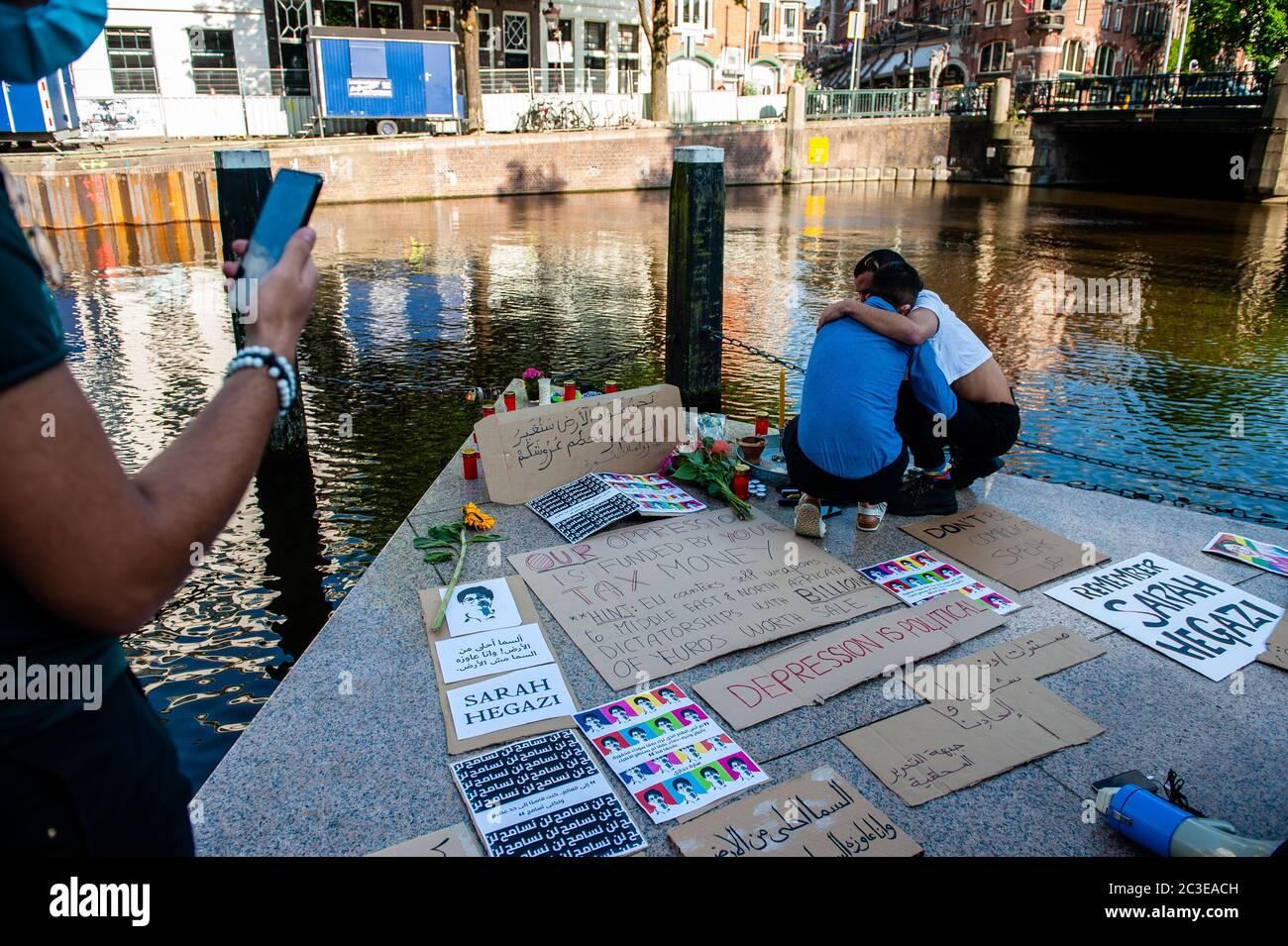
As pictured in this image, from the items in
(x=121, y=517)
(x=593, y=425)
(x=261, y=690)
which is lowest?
(x=261, y=690)

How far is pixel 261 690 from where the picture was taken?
17.5 ft

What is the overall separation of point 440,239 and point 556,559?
17305 millimetres

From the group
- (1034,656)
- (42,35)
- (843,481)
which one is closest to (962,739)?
(1034,656)

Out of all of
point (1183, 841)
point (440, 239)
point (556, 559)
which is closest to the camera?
point (1183, 841)

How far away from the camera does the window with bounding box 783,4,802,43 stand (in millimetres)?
53969

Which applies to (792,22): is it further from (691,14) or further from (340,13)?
(340,13)

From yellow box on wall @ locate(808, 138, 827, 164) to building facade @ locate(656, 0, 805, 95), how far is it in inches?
226

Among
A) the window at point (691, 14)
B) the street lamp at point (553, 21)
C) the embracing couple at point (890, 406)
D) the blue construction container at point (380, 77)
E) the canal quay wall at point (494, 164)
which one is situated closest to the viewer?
the embracing couple at point (890, 406)

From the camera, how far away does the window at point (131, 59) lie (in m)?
30.1

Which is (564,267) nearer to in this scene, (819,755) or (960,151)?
(819,755)

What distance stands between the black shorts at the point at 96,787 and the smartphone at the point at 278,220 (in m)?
0.77

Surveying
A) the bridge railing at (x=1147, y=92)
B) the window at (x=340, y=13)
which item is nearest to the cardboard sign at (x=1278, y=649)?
the bridge railing at (x=1147, y=92)

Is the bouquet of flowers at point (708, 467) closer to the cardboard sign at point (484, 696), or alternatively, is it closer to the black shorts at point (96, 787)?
the cardboard sign at point (484, 696)

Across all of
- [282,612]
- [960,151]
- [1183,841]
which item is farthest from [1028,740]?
[960,151]
